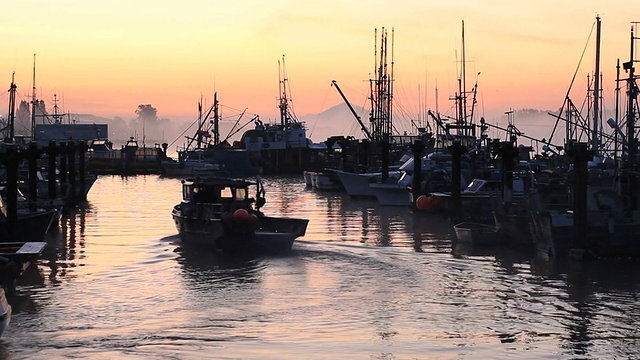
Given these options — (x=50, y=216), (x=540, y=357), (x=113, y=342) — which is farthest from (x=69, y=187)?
(x=540, y=357)

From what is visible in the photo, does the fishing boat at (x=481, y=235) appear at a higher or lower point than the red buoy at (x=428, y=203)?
lower

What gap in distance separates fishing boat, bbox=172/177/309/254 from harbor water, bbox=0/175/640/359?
742 mm

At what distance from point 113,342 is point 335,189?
61.3 m

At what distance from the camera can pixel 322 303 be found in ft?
92.5

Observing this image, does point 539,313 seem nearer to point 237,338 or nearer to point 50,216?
point 237,338

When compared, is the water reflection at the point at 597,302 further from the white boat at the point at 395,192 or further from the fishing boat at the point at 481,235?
the white boat at the point at 395,192

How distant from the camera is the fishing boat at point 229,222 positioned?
3722 cm

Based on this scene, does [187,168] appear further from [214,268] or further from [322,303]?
[322,303]

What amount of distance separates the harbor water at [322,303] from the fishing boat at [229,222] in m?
0.74

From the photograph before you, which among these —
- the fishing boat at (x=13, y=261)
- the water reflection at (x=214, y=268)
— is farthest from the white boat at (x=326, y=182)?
the fishing boat at (x=13, y=261)

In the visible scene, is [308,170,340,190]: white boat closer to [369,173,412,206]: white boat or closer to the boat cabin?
[369,173,412,206]: white boat

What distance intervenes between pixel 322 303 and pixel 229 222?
9.70 metres

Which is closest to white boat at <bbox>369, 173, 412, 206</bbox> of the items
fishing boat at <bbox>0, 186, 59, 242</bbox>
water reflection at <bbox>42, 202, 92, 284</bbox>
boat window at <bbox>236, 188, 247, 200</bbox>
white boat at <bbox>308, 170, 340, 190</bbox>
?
white boat at <bbox>308, 170, 340, 190</bbox>

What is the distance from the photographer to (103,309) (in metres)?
27.3
